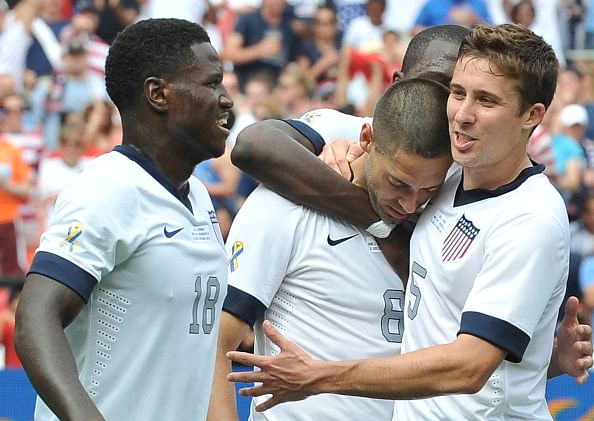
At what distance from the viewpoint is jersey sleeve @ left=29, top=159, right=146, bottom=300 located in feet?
10.6

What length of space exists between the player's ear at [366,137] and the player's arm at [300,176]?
0.44 ft

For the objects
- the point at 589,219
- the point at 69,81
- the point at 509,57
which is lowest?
the point at 589,219

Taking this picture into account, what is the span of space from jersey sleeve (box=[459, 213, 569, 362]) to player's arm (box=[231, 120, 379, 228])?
66 centimetres

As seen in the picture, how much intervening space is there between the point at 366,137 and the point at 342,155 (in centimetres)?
15

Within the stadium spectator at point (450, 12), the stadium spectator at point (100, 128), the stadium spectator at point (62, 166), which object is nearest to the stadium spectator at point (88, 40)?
the stadium spectator at point (100, 128)

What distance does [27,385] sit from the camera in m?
6.70

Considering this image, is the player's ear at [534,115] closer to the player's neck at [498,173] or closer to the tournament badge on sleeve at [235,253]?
the player's neck at [498,173]

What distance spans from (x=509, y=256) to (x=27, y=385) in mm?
3983

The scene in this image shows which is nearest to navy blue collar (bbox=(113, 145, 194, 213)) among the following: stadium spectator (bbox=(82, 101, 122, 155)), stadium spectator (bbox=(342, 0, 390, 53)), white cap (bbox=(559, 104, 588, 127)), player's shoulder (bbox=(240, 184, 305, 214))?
player's shoulder (bbox=(240, 184, 305, 214))

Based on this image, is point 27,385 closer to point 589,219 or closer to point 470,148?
point 470,148

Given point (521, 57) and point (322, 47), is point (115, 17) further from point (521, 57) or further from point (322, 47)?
point (521, 57)

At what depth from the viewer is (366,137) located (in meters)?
4.00

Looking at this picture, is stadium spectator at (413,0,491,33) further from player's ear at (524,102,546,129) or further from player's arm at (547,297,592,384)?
player's ear at (524,102,546,129)

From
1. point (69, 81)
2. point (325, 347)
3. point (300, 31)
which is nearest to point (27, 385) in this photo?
point (325, 347)
